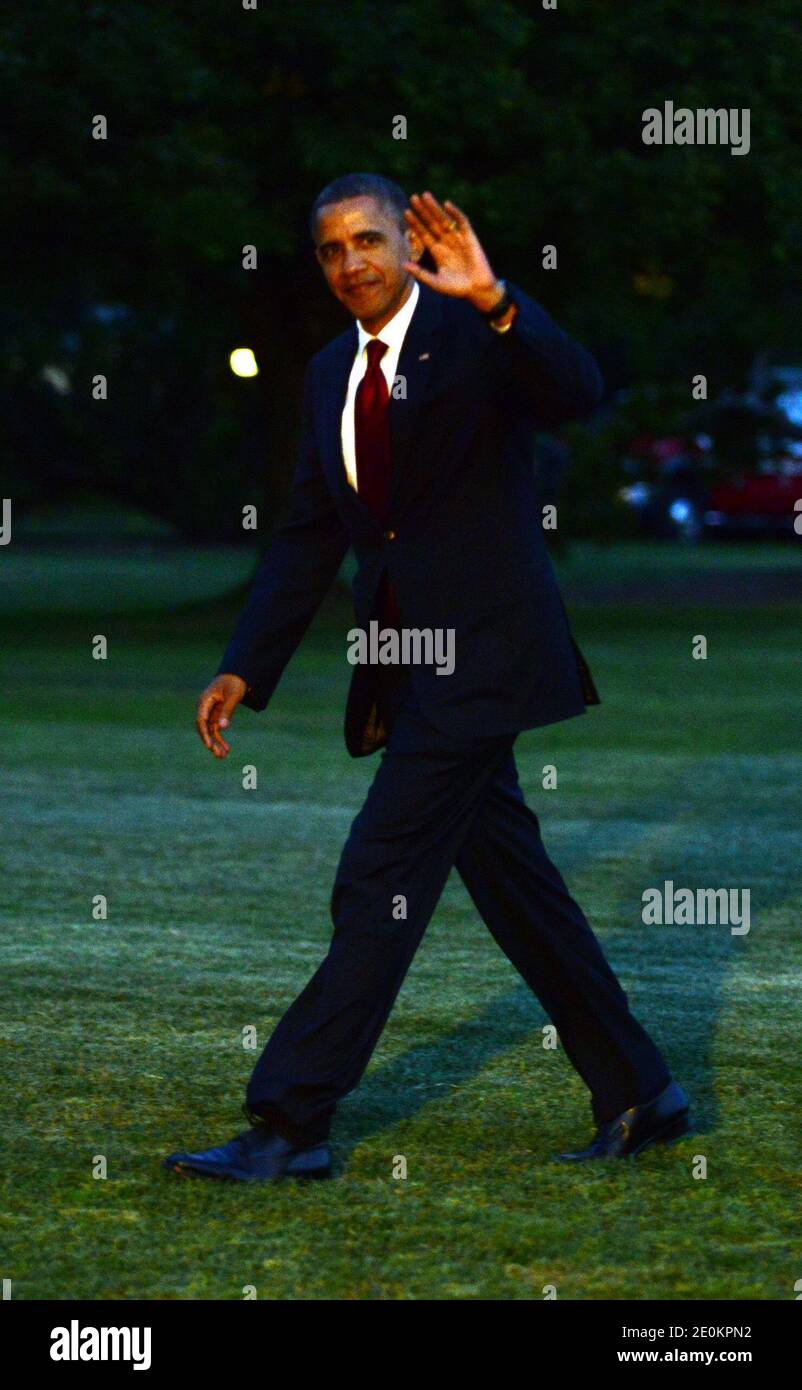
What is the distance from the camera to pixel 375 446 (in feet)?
17.7

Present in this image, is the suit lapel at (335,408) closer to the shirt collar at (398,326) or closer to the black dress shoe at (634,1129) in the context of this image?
the shirt collar at (398,326)

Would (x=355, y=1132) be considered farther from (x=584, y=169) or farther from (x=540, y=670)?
(x=584, y=169)

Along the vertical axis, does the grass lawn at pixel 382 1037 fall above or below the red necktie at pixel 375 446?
below

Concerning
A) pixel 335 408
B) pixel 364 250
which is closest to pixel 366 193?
pixel 364 250

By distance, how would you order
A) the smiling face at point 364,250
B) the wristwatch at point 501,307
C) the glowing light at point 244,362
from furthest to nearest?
the glowing light at point 244,362 → the smiling face at point 364,250 → the wristwatch at point 501,307

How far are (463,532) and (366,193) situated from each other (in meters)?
0.68

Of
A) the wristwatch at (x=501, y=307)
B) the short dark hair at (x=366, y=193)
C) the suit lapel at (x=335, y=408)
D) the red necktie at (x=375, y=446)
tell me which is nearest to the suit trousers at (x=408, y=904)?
the red necktie at (x=375, y=446)

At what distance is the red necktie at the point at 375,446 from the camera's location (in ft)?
17.7

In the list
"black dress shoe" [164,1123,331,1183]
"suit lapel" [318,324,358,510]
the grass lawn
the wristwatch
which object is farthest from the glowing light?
the wristwatch

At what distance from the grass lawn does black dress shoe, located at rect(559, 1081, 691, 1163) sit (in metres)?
0.07

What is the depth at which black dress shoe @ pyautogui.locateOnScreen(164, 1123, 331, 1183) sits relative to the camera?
550 cm

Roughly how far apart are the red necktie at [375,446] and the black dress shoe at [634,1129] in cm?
116

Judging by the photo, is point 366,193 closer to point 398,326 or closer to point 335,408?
point 398,326

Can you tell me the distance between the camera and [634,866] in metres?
10.3
